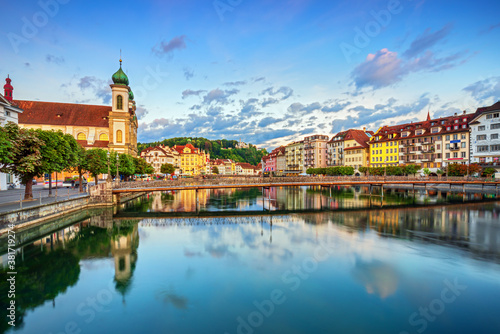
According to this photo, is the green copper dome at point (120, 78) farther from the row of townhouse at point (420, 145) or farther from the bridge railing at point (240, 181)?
the row of townhouse at point (420, 145)

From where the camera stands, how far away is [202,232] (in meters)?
25.2

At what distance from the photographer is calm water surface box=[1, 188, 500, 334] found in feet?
34.8

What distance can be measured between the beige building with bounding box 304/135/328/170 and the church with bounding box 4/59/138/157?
210 feet

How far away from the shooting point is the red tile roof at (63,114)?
6738 centimetres

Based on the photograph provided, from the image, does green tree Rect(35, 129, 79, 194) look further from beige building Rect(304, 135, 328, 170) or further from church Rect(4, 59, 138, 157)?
beige building Rect(304, 135, 328, 170)

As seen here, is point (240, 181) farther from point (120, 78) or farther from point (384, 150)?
point (384, 150)

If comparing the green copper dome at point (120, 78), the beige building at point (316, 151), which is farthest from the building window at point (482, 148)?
the green copper dome at point (120, 78)

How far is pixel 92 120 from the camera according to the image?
7200 centimetres

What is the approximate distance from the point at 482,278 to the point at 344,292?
7637mm

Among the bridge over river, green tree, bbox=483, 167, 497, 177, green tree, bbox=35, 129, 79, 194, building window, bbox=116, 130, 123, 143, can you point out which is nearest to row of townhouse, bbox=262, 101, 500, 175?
green tree, bbox=483, 167, 497, 177

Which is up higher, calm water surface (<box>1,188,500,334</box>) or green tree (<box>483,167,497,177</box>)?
green tree (<box>483,167,497,177</box>)

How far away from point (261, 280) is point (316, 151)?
305ft

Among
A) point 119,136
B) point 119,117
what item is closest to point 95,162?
point 119,136

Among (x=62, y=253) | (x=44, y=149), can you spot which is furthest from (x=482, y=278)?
(x=44, y=149)
